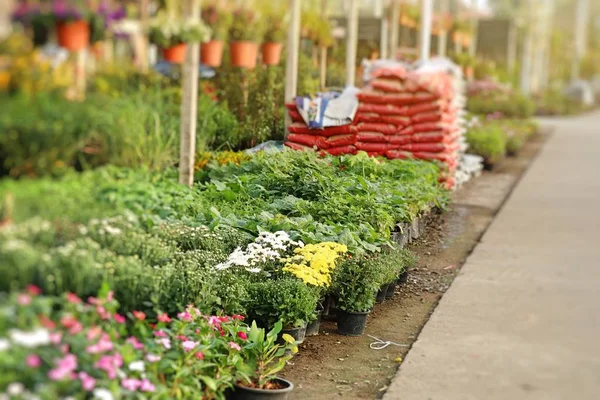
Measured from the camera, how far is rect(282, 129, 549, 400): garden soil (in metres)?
4.48

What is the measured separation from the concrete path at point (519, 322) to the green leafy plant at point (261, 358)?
1.57ft

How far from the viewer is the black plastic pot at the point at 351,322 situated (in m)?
5.18

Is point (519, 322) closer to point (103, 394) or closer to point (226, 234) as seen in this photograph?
point (226, 234)

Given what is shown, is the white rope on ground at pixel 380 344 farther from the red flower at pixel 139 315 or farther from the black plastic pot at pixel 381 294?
the red flower at pixel 139 315

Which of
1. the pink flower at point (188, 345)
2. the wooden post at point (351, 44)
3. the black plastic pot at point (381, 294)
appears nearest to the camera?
the pink flower at point (188, 345)

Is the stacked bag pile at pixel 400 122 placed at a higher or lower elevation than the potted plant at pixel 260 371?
higher

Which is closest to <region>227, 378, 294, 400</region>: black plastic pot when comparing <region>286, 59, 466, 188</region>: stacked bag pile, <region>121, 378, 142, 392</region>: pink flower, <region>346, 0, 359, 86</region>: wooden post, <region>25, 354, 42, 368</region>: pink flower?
<region>121, 378, 142, 392</region>: pink flower

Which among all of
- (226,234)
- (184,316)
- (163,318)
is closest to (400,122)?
(226,234)

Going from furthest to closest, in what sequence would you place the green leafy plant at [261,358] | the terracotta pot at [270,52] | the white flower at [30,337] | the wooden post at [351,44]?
the wooden post at [351,44] < the terracotta pot at [270,52] < the green leafy plant at [261,358] < the white flower at [30,337]

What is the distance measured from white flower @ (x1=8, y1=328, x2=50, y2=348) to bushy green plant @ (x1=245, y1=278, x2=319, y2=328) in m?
1.82

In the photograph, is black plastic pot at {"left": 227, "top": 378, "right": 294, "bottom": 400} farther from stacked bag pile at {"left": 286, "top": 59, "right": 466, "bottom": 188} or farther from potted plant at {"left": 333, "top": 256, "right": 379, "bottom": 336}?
stacked bag pile at {"left": 286, "top": 59, "right": 466, "bottom": 188}

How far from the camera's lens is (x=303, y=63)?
882 centimetres

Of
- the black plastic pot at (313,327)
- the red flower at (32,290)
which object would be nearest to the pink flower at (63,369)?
the red flower at (32,290)

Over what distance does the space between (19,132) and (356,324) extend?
8.02ft
